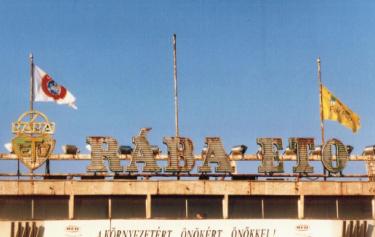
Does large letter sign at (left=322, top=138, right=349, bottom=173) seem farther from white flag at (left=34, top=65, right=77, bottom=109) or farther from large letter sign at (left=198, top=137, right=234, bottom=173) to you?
white flag at (left=34, top=65, right=77, bottom=109)

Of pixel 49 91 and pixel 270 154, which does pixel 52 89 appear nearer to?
pixel 49 91

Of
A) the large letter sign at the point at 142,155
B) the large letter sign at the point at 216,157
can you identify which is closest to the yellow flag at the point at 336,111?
the large letter sign at the point at 216,157

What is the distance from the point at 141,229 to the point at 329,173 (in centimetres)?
1419

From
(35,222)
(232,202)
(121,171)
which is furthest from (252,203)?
(35,222)

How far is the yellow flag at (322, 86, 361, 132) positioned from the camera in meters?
58.5

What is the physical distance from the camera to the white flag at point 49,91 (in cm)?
5556

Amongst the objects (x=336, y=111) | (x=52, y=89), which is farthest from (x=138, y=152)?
(x=336, y=111)

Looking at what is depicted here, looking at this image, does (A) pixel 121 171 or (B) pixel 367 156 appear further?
(B) pixel 367 156

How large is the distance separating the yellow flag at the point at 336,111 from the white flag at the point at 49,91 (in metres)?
19.1

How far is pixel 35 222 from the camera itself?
5000cm

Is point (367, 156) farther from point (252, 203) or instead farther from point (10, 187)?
point (10, 187)

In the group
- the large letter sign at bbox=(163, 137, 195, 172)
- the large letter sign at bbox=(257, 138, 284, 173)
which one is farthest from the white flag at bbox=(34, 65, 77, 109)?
the large letter sign at bbox=(257, 138, 284, 173)

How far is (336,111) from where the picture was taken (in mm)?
58500

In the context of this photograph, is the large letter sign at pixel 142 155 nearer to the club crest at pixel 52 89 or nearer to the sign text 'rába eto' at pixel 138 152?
the sign text 'rába eto' at pixel 138 152
